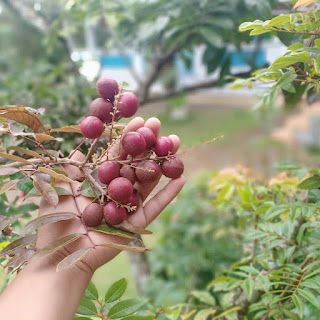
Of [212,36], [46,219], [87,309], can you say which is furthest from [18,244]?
[212,36]

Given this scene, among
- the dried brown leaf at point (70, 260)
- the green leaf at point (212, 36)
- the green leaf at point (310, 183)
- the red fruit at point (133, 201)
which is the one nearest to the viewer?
the dried brown leaf at point (70, 260)

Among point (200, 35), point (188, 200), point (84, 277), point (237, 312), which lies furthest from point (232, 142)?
point (84, 277)

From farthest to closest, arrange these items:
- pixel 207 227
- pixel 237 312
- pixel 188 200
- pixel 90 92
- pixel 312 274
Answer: pixel 188 200
pixel 207 227
pixel 90 92
pixel 237 312
pixel 312 274

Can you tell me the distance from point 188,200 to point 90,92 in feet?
2.79

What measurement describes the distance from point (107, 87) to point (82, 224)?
0.19m

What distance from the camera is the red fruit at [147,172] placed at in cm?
61

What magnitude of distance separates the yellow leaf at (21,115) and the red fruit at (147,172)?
0.16 meters

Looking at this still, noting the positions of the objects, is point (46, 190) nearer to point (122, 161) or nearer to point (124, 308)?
point (122, 161)

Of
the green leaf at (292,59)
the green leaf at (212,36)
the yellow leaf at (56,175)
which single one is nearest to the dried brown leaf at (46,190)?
the yellow leaf at (56,175)

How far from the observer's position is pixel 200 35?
1.52 m

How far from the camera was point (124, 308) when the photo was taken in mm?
686

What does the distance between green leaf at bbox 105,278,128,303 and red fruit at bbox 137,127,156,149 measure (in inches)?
8.9

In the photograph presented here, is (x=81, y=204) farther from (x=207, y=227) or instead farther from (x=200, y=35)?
(x=207, y=227)

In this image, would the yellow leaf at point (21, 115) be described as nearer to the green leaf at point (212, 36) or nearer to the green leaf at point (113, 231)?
the green leaf at point (113, 231)
